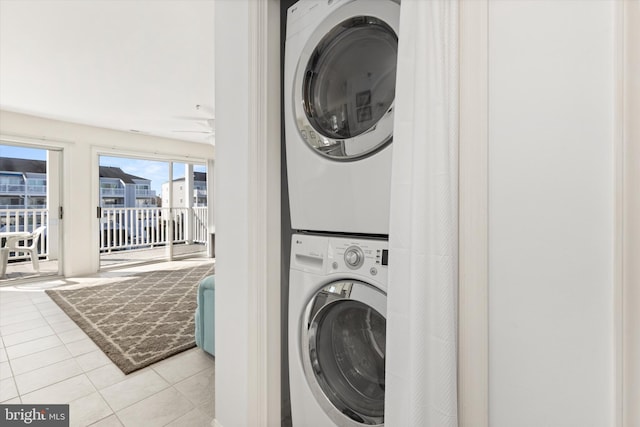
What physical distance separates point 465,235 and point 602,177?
0.28 meters

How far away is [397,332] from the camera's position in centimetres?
83

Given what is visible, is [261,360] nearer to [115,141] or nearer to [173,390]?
[173,390]

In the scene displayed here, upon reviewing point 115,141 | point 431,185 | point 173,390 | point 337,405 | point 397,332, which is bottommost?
point 173,390

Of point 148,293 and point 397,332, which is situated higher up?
point 397,332

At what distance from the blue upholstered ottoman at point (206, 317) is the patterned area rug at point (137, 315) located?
0.73ft

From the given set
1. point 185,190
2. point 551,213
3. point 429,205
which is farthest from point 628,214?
point 185,190

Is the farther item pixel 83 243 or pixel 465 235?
pixel 83 243

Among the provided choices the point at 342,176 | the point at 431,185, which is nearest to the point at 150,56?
the point at 342,176

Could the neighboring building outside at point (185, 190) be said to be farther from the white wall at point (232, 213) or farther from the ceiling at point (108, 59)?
the white wall at point (232, 213)

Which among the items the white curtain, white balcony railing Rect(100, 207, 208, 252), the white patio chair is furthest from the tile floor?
white balcony railing Rect(100, 207, 208, 252)

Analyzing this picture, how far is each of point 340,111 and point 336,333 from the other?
85 centimetres

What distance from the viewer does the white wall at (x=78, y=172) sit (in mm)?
4520

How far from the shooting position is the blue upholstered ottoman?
7.23ft

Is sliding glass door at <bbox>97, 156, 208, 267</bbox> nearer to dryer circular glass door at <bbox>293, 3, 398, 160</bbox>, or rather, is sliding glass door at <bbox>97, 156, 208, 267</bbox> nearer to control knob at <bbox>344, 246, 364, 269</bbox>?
dryer circular glass door at <bbox>293, 3, 398, 160</bbox>
